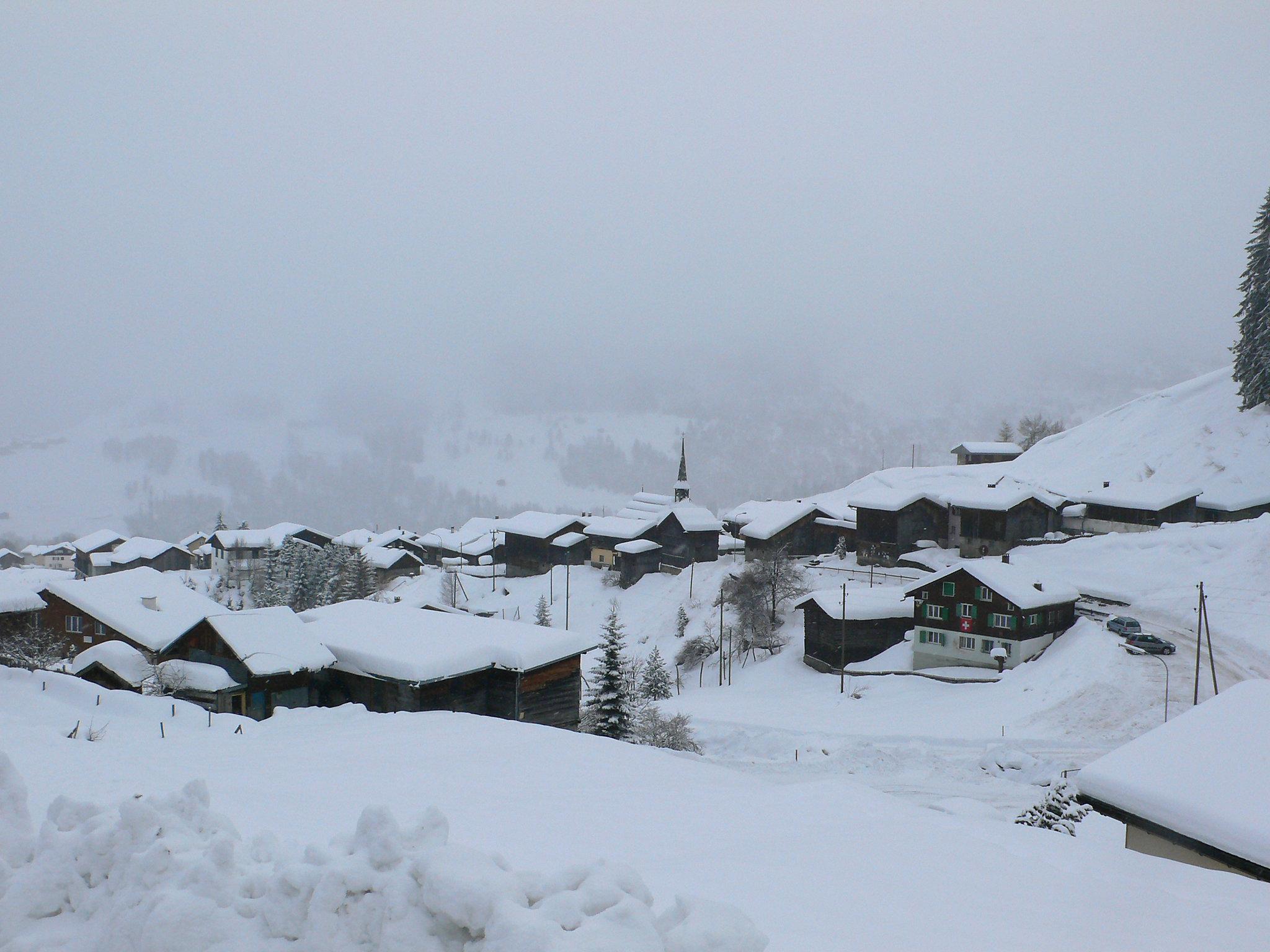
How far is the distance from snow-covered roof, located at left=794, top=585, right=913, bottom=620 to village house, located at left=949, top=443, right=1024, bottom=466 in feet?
188

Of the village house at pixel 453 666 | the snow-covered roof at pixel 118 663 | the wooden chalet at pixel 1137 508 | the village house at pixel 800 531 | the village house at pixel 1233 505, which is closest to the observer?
the village house at pixel 453 666

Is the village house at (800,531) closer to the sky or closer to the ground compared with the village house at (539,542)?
closer to the sky

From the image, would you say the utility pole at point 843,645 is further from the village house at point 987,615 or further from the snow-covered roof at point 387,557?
the snow-covered roof at point 387,557

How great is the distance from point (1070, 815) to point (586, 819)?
1095 centimetres

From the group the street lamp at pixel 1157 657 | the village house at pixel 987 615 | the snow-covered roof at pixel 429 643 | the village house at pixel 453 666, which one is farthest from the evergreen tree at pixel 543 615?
the street lamp at pixel 1157 657

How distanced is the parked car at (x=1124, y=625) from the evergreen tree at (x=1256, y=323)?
4051 centimetres

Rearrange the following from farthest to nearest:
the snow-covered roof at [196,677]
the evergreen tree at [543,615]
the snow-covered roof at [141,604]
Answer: the evergreen tree at [543,615]
the snow-covered roof at [141,604]
the snow-covered roof at [196,677]

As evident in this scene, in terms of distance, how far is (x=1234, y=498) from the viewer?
5841cm

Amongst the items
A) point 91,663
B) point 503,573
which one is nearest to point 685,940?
point 91,663

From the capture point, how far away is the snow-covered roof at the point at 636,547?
66875 mm

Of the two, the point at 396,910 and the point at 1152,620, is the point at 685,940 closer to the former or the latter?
the point at 396,910

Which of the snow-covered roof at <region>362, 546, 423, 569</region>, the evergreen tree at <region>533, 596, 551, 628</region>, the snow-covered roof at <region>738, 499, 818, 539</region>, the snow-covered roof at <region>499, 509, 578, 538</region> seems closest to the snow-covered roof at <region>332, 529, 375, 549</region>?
the snow-covered roof at <region>362, 546, 423, 569</region>

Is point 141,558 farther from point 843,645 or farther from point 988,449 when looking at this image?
point 988,449

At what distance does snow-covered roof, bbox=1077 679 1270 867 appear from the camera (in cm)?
916
